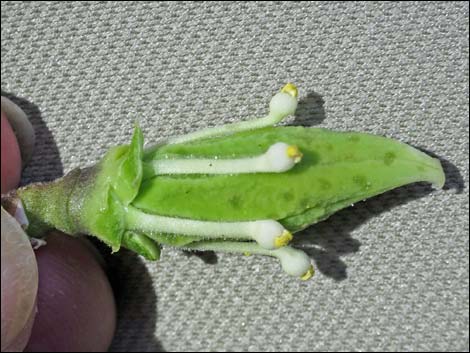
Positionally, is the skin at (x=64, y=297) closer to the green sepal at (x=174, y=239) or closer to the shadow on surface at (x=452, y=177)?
the green sepal at (x=174, y=239)

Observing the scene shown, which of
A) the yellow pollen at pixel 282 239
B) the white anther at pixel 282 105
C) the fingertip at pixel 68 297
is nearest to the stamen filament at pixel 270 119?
the white anther at pixel 282 105

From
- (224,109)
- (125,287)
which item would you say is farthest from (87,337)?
(224,109)

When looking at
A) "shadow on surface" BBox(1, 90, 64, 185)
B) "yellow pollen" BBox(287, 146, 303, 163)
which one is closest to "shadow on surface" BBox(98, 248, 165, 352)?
"shadow on surface" BBox(1, 90, 64, 185)

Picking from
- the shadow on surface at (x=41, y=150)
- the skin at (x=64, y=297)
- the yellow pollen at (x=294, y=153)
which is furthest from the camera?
the shadow on surface at (x=41, y=150)

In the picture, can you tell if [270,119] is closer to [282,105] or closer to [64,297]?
[282,105]

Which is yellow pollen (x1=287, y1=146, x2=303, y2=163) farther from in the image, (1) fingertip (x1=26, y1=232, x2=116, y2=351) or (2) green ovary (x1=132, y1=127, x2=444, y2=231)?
(1) fingertip (x1=26, y1=232, x2=116, y2=351)

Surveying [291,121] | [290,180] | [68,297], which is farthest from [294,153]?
[68,297]
